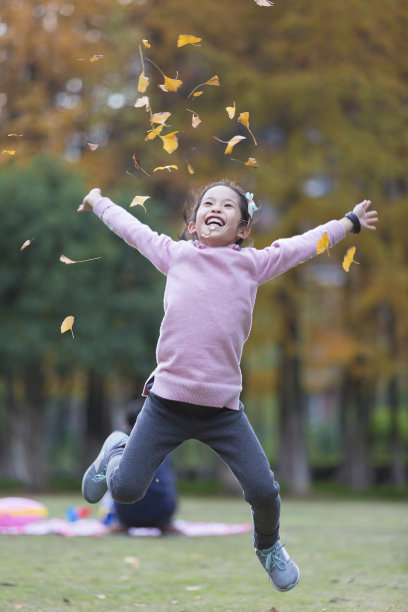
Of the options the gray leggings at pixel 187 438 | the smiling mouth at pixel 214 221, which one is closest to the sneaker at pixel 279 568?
the gray leggings at pixel 187 438

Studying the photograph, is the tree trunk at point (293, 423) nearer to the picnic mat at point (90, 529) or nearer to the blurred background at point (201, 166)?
the blurred background at point (201, 166)

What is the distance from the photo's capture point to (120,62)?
75.7 ft

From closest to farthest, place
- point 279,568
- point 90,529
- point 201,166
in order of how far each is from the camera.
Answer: point 279,568, point 90,529, point 201,166

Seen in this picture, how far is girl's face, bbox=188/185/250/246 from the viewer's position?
15.8 feet

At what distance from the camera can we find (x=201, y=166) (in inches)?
866

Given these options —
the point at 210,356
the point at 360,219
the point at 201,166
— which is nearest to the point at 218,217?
the point at 210,356

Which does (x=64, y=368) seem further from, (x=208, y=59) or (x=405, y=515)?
(x=405, y=515)

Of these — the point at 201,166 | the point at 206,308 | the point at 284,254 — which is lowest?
the point at 201,166

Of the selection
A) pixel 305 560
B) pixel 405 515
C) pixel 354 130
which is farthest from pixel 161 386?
pixel 354 130

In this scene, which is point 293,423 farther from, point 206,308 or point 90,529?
point 206,308

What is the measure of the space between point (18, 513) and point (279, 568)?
21.5ft

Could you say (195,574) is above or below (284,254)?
below

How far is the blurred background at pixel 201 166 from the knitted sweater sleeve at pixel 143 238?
15.6 metres

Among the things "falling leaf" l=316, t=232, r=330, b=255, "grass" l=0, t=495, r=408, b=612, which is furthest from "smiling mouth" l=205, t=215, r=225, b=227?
"grass" l=0, t=495, r=408, b=612
